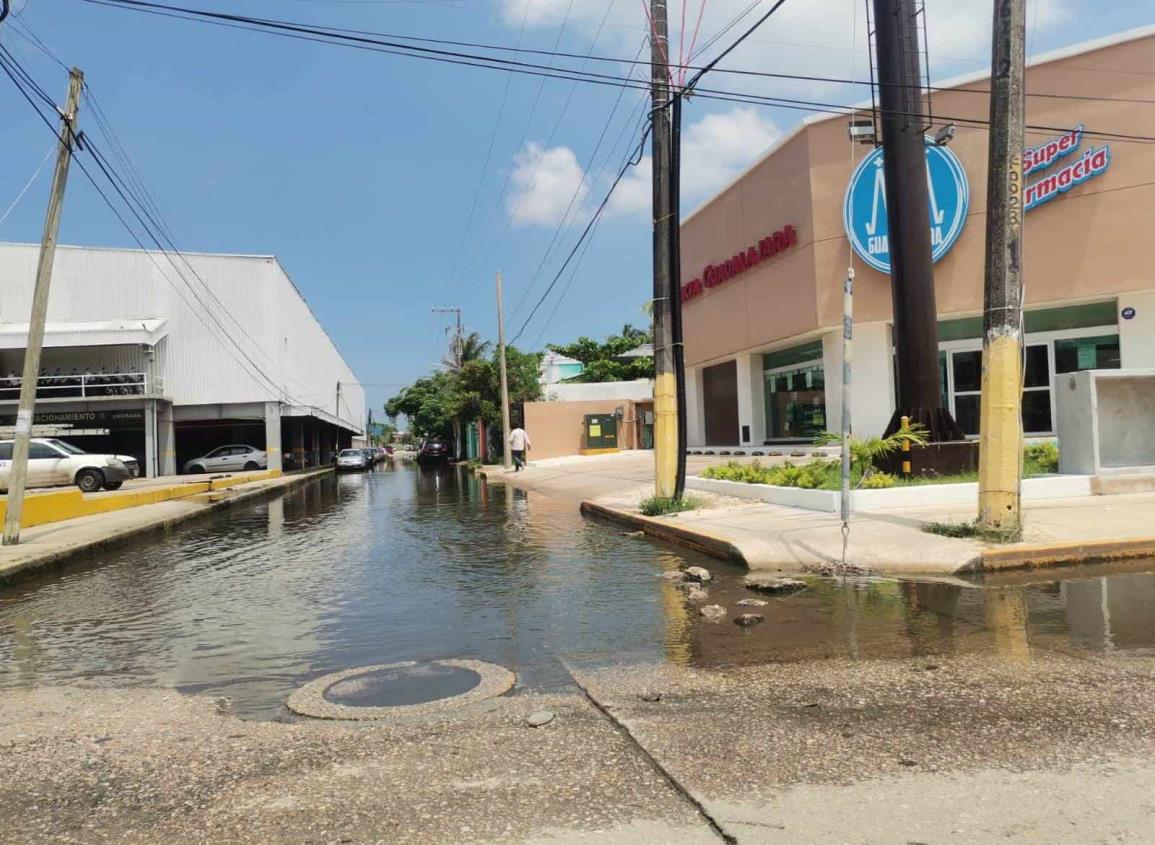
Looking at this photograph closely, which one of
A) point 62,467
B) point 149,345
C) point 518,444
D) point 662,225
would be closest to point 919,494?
point 662,225

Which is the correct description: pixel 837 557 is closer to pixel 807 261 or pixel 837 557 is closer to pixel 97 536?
pixel 97 536

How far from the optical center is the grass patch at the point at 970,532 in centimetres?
862

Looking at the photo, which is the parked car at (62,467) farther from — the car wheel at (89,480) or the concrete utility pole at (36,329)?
the concrete utility pole at (36,329)

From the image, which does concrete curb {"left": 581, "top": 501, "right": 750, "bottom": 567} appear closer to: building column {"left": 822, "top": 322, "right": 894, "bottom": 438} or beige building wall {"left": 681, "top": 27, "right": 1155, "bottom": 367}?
building column {"left": 822, "top": 322, "right": 894, "bottom": 438}

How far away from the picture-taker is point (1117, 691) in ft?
14.5

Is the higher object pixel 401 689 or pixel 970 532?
pixel 970 532

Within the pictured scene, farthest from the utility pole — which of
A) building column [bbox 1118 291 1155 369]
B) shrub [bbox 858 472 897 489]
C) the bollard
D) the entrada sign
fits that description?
building column [bbox 1118 291 1155 369]

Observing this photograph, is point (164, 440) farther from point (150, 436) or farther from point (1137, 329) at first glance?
point (1137, 329)

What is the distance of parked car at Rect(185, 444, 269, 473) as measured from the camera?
1581 inches

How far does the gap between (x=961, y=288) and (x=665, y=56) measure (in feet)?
36.5

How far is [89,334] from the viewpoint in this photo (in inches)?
1416

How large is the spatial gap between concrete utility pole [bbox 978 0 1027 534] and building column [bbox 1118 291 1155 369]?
12766 millimetres

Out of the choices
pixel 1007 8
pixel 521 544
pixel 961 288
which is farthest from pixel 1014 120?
pixel 961 288

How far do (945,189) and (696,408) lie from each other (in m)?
13.9
